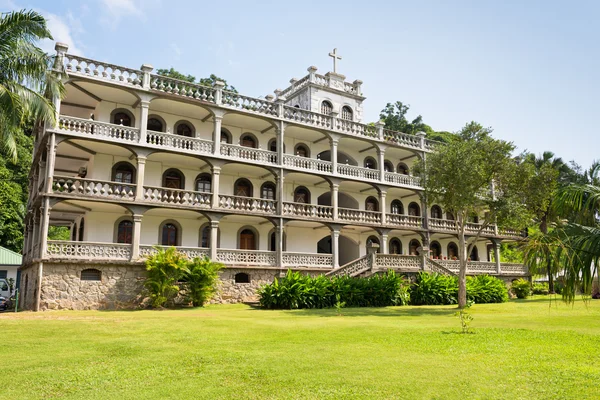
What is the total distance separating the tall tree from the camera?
74.8 ft

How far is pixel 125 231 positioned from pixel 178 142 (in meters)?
5.36

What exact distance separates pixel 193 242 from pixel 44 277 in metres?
8.08

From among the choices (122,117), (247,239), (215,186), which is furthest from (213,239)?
(122,117)

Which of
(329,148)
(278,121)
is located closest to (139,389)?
(278,121)

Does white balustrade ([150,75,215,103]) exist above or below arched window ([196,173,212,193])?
above

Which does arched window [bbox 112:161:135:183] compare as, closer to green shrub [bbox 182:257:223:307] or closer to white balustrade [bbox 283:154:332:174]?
green shrub [bbox 182:257:223:307]

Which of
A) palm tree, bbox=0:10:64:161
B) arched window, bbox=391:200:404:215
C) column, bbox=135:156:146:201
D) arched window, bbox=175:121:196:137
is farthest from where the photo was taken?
arched window, bbox=391:200:404:215

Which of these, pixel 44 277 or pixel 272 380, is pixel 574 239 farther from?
pixel 44 277

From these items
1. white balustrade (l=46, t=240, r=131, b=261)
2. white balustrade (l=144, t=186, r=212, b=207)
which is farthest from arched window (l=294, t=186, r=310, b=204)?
white balustrade (l=46, t=240, r=131, b=261)

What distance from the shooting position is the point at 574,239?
802cm

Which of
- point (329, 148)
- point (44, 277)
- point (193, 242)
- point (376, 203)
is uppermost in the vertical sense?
point (329, 148)

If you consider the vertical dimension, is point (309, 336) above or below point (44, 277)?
below

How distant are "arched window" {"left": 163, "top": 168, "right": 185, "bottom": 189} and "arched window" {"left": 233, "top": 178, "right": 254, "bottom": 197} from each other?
3.24m

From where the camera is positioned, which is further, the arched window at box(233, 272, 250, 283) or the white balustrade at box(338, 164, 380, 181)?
the white balustrade at box(338, 164, 380, 181)
